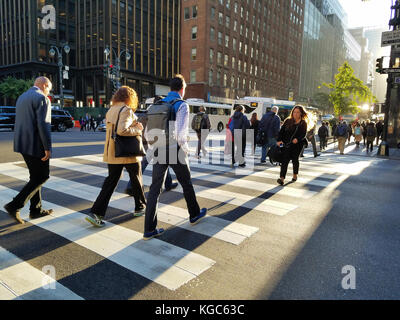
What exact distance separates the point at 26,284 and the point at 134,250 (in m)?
1.12

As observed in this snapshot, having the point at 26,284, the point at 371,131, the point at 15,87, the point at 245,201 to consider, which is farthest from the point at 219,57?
the point at 26,284

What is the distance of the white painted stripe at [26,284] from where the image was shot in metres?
2.60

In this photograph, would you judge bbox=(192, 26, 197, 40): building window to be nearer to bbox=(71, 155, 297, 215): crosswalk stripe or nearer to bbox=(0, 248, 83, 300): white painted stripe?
bbox=(71, 155, 297, 215): crosswalk stripe

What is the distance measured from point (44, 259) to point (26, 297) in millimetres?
704

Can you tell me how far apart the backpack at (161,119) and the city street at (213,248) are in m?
1.32

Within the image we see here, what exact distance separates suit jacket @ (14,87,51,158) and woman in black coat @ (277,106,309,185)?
507 centimetres

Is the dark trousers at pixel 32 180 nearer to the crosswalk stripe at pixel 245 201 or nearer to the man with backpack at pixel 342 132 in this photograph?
the crosswalk stripe at pixel 245 201

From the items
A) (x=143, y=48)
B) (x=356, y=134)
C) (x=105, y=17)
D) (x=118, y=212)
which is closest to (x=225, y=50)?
(x=143, y=48)

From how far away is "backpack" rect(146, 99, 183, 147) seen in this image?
3799mm

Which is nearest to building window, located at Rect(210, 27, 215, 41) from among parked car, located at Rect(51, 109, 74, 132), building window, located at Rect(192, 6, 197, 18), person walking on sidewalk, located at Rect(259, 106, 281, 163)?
building window, located at Rect(192, 6, 197, 18)

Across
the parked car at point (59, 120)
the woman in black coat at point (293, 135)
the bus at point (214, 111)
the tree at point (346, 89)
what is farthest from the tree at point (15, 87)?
the woman in black coat at point (293, 135)

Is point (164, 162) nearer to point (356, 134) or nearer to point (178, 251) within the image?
point (178, 251)

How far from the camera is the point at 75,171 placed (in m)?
8.00

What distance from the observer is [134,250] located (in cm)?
354
